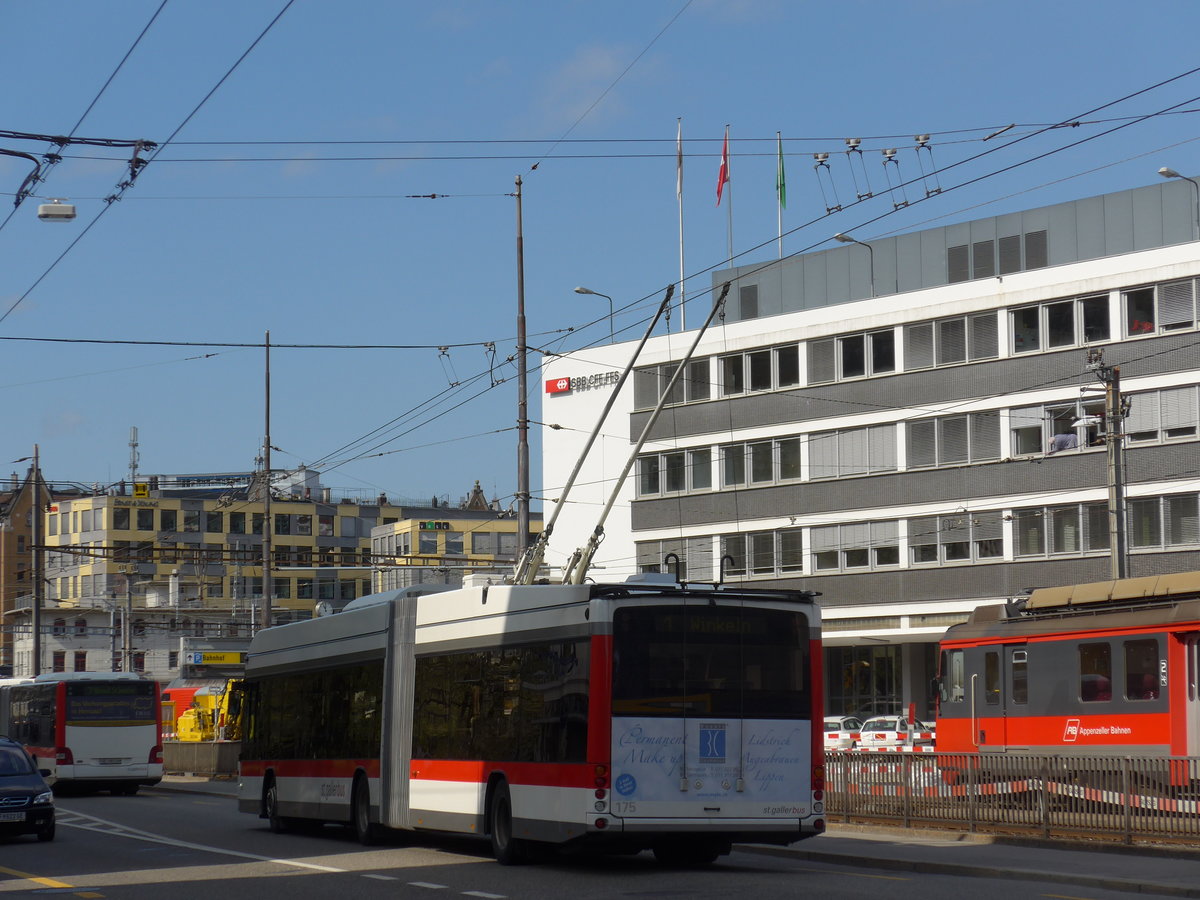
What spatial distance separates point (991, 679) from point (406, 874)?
13.5 meters

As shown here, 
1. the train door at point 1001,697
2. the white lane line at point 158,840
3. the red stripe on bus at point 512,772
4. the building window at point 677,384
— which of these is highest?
the building window at point 677,384

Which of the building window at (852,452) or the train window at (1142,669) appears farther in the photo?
the building window at (852,452)

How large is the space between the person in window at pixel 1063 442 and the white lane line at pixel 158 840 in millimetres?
31896

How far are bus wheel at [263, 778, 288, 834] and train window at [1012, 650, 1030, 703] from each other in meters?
11.7

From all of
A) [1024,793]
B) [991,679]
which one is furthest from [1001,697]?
[1024,793]

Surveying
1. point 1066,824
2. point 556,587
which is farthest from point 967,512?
point 556,587

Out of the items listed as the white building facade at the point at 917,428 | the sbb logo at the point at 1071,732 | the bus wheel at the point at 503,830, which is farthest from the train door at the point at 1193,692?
the white building facade at the point at 917,428

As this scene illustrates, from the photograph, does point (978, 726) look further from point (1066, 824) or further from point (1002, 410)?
point (1002, 410)

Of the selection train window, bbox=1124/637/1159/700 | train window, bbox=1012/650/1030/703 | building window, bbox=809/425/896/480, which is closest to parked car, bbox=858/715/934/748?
building window, bbox=809/425/896/480

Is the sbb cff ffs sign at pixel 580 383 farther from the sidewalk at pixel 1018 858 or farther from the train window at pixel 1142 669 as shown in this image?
the sidewalk at pixel 1018 858

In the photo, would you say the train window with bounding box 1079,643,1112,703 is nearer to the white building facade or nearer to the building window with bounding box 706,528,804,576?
the white building facade

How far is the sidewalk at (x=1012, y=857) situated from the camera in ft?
53.3

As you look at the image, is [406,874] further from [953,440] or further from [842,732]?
[953,440]

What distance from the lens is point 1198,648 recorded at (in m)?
24.0
